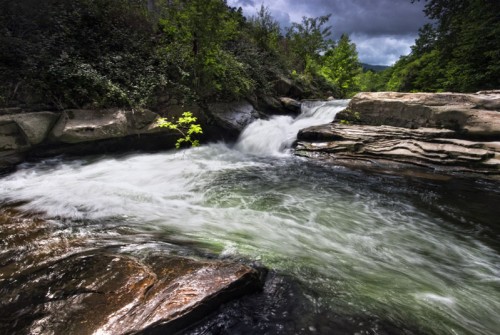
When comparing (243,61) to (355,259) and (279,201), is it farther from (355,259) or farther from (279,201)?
(355,259)

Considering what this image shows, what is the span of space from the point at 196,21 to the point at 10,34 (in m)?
4.93

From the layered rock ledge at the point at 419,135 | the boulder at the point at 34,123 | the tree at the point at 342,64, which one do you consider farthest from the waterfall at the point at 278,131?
the tree at the point at 342,64

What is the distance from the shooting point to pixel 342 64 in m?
26.6

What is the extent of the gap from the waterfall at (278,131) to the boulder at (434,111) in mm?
1593

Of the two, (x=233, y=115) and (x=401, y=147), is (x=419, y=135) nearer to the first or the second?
(x=401, y=147)

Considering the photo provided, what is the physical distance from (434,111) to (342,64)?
68.0 feet

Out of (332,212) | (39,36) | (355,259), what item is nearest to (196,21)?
(39,36)

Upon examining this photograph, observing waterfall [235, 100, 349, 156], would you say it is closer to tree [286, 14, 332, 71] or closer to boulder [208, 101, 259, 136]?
boulder [208, 101, 259, 136]

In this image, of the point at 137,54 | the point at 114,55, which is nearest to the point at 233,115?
the point at 137,54

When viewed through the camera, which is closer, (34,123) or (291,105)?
(34,123)

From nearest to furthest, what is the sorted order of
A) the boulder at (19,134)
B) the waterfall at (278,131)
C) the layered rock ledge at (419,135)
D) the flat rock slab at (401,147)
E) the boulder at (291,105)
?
the boulder at (19,134), the flat rock slab at (401,147), the layered rock ledge at (419,135), the waterfall at (278,131), the boulder at (291,105)

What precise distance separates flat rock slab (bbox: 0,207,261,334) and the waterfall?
22.9ft

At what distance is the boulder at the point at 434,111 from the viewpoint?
293 inches

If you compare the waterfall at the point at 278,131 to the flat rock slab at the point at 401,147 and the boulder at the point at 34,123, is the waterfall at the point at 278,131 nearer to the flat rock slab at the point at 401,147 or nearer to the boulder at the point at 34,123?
the flat rock slab at the point at 401,147
